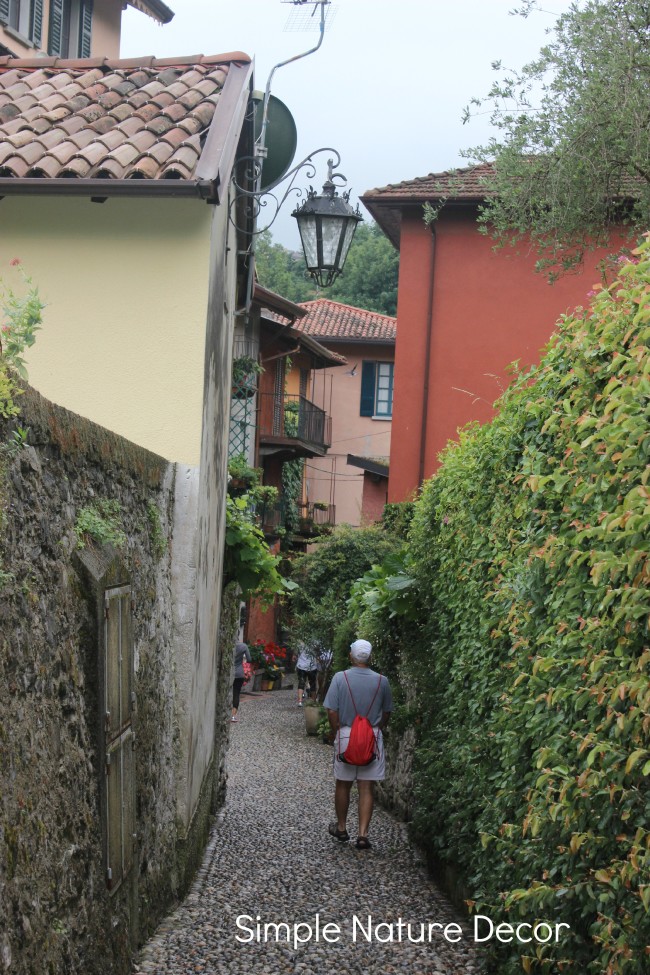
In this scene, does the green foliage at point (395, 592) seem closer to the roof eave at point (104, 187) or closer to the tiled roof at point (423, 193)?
the roof eave at point (104, 187)

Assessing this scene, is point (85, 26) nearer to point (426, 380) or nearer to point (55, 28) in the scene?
point (55, 28)

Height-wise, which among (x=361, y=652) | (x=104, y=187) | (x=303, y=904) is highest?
(x=104, y=187)

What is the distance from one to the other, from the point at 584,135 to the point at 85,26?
1381 cm

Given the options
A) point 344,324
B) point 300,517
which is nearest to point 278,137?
point 300,517

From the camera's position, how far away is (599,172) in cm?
1154

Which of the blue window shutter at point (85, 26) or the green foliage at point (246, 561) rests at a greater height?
the blue window shutter at point (85, 26)

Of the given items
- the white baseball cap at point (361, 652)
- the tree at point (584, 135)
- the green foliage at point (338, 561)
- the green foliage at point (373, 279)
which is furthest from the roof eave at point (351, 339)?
the white baseball cap at point (361, 652)

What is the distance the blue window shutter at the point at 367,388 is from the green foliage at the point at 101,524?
34.4m

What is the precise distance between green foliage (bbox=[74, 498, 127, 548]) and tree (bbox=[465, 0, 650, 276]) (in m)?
7.68

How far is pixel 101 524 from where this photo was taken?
423 cm

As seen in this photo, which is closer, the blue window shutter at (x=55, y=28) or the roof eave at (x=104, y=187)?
the roof eave at (x=104, y=187)

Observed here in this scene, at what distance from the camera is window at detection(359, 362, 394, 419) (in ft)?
128

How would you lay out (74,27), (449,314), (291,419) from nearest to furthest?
(449,314) → (74,27) → (291,419)

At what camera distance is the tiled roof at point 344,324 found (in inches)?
1533
